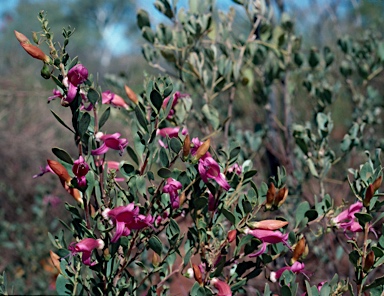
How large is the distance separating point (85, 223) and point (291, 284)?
1.51 ft

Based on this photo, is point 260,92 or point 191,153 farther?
point 260,92

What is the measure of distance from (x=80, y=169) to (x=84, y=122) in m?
0.09

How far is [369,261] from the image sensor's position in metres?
1.11

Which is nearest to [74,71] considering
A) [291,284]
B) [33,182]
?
[291,284]

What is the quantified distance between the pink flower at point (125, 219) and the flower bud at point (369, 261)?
47cm

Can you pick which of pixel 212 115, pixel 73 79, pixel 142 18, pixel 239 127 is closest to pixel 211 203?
pixel 73 79

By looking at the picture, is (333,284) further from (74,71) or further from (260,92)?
(260,92)

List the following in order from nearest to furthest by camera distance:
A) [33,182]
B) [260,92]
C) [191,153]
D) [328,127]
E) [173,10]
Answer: [191,153]
[328,127]
[173,10]
[260,92]
[33,182]

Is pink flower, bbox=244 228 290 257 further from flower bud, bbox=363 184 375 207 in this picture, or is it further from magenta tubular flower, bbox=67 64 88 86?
magenta tubular flower, bbox=67 64 88 86

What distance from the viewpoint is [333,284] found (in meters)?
1.13

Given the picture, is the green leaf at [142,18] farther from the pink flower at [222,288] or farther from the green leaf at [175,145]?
the pink flower at [222,288]

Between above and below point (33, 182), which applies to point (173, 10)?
above

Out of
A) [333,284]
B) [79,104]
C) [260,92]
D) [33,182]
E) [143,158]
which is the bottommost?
[33,182]

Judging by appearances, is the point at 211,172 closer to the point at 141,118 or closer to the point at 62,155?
the point at 141,118
